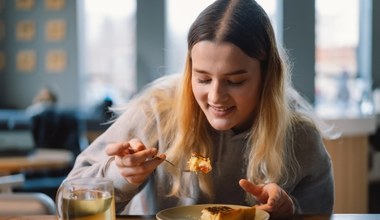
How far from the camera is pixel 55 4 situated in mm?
6207

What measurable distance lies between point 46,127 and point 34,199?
2408mm

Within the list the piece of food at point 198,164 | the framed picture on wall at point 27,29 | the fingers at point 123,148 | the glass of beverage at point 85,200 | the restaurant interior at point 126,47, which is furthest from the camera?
the framed picture on wall at point 27,29

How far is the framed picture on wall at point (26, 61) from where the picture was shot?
6.28 meters

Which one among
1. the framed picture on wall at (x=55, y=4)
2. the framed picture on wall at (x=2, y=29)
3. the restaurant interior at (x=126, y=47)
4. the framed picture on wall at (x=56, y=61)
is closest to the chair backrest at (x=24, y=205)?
the restaurant interior at (x=126, y=47)

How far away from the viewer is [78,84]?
619cm

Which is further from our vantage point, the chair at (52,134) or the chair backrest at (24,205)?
the chair at (52,134)

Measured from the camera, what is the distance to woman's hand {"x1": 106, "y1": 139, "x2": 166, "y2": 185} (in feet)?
4.00

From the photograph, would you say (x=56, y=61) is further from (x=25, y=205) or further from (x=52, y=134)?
(x=25, y=205)

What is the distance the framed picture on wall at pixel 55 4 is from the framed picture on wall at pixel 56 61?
18.5 inches

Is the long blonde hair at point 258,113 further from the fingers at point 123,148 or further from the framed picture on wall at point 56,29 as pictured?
the framed picture on wall at point 56,29

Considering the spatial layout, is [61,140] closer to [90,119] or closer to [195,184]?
[90,119]

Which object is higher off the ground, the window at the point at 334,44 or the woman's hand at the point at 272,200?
the window at the point at 334,44

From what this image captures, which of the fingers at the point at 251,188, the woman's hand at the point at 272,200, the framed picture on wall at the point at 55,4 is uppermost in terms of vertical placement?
the framed picture on wall at the point at 55,4

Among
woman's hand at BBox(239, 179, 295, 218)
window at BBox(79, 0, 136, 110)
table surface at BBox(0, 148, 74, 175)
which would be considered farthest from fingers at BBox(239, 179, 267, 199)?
window at BBox(79, 0, 136, 110)
